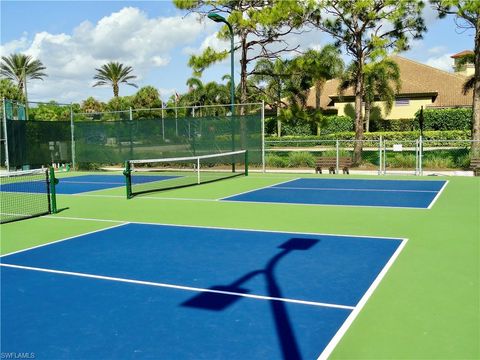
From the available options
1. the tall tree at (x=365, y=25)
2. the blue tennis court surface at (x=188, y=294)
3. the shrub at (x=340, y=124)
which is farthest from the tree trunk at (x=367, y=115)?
the blue tennis court surface at (x=188, y=294)

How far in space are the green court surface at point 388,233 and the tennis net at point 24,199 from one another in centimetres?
52

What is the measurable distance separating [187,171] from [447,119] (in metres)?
28.6

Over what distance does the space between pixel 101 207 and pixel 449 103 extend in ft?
141

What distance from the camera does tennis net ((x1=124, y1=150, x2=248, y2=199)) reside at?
18094mm

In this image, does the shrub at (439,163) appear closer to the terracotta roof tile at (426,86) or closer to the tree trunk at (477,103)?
the tree trunk at (477,103)

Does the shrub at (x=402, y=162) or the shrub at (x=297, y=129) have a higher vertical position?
the shrub at (x=297, y=129)

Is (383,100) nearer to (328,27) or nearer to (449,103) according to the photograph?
(449,103)

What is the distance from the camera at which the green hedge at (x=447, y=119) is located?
139ft

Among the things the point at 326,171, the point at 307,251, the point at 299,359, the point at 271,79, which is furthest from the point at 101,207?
the point at 271,79

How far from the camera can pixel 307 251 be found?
7840 millimetres

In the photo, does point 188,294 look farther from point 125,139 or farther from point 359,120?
point 359,120

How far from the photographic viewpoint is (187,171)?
2331cm

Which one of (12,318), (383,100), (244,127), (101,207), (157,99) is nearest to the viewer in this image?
(12,318)

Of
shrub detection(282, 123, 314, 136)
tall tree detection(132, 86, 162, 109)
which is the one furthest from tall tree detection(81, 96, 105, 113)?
shrub detection(282, 123, 314, 136)
